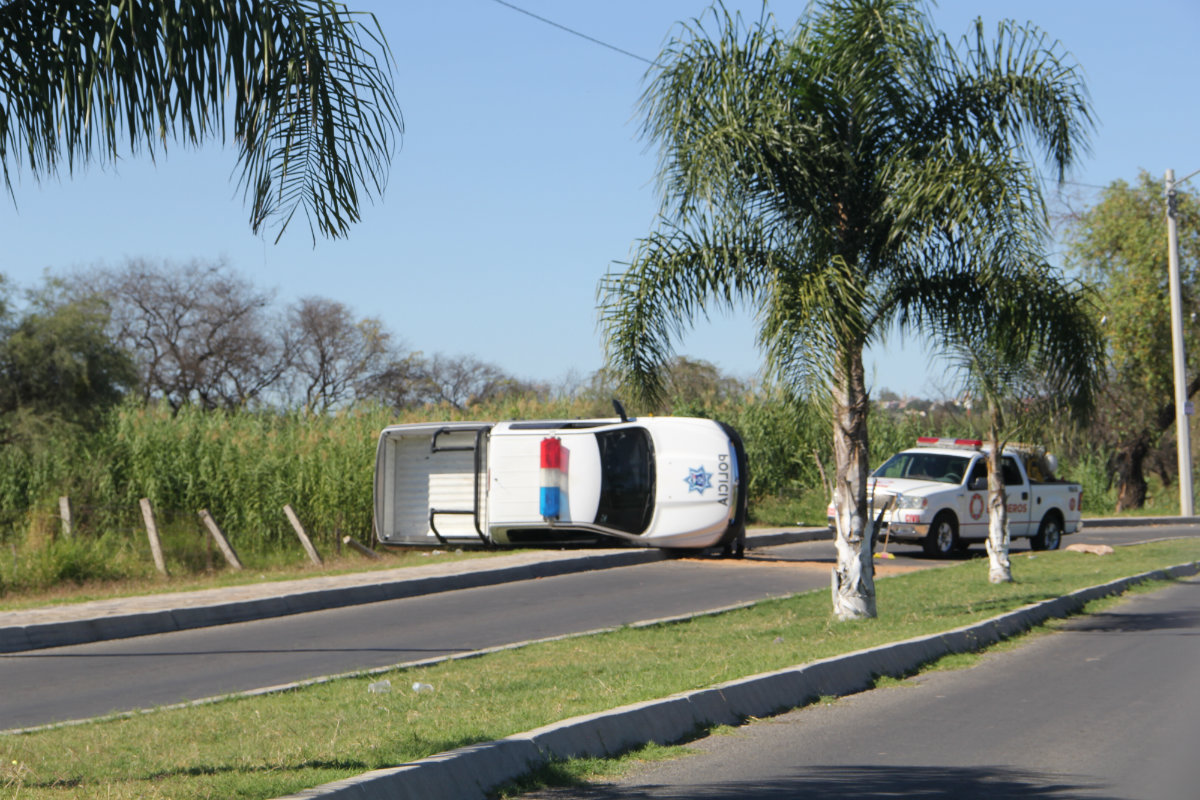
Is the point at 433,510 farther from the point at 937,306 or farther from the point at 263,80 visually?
the point at 263,80

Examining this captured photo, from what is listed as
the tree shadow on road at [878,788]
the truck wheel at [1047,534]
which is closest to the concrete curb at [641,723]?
the tree shadow on road at [878,788]

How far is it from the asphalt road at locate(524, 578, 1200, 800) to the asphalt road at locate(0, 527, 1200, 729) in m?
4.24

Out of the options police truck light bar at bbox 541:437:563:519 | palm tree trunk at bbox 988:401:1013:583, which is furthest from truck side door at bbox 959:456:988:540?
police truck light bar at bbox 541:437:563:519

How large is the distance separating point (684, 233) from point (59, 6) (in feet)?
27.1

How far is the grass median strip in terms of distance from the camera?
5555mm

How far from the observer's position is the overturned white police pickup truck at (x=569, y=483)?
20188 mm

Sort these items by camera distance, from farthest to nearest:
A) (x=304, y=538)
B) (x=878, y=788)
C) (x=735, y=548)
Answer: (x=735, y=548) < (x=304, y=538) < (x=878, y=788)

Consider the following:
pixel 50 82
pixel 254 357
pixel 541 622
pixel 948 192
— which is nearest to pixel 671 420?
pixel 541 622

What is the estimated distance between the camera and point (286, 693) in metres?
8.57

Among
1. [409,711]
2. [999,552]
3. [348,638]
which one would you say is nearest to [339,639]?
[348,638]

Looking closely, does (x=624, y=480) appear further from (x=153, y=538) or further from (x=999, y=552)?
(x=153, y=538)

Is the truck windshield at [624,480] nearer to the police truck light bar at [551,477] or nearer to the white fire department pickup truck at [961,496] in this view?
the police truck light bar at [551,477]

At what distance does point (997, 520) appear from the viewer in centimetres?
1633

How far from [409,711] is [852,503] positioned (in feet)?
21.5
